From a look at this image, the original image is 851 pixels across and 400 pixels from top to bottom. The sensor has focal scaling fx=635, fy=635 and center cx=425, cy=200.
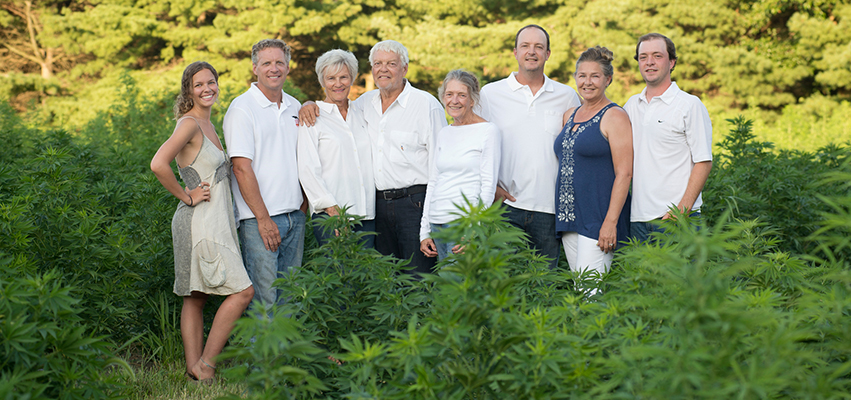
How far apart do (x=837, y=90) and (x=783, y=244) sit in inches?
766

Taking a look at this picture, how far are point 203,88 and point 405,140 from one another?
4.57 ft

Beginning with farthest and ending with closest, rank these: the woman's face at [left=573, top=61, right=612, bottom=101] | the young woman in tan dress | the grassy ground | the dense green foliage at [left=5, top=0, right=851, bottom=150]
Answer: the dense green foliage at [left=5, top=0, right=851, bottom=150] → the woman's face at [left=573, top=61, right=612, bottom=101] → the young woman in tan dress → the grassy ground

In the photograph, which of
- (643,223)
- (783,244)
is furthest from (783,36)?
(643,223)

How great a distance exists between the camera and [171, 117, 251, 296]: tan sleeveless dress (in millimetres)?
4027

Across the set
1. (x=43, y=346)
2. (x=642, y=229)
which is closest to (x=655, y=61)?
(x=642, y=229)

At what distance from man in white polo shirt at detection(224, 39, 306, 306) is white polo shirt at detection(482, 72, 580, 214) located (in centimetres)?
149

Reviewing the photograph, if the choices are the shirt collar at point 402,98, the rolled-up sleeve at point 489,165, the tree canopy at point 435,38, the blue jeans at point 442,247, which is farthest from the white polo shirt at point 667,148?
the tree canopy at point 435,38

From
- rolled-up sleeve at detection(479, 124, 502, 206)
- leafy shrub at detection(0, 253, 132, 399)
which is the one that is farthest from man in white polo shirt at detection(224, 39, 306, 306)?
leafy shrub at detection(0, 253, 132, 399)

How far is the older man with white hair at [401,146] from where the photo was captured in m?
4.53

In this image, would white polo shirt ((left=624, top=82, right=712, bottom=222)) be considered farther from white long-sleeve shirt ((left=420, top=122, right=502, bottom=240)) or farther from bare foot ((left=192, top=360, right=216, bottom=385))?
bare foot ((left=192, top=360, right=216, bottom=385))

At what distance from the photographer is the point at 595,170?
4.15 meters

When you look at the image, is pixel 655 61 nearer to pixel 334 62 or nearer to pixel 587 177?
pixel 587 177

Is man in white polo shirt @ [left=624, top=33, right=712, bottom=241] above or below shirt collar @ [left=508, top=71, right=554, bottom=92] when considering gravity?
below

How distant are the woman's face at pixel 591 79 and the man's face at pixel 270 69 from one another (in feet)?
6.61
